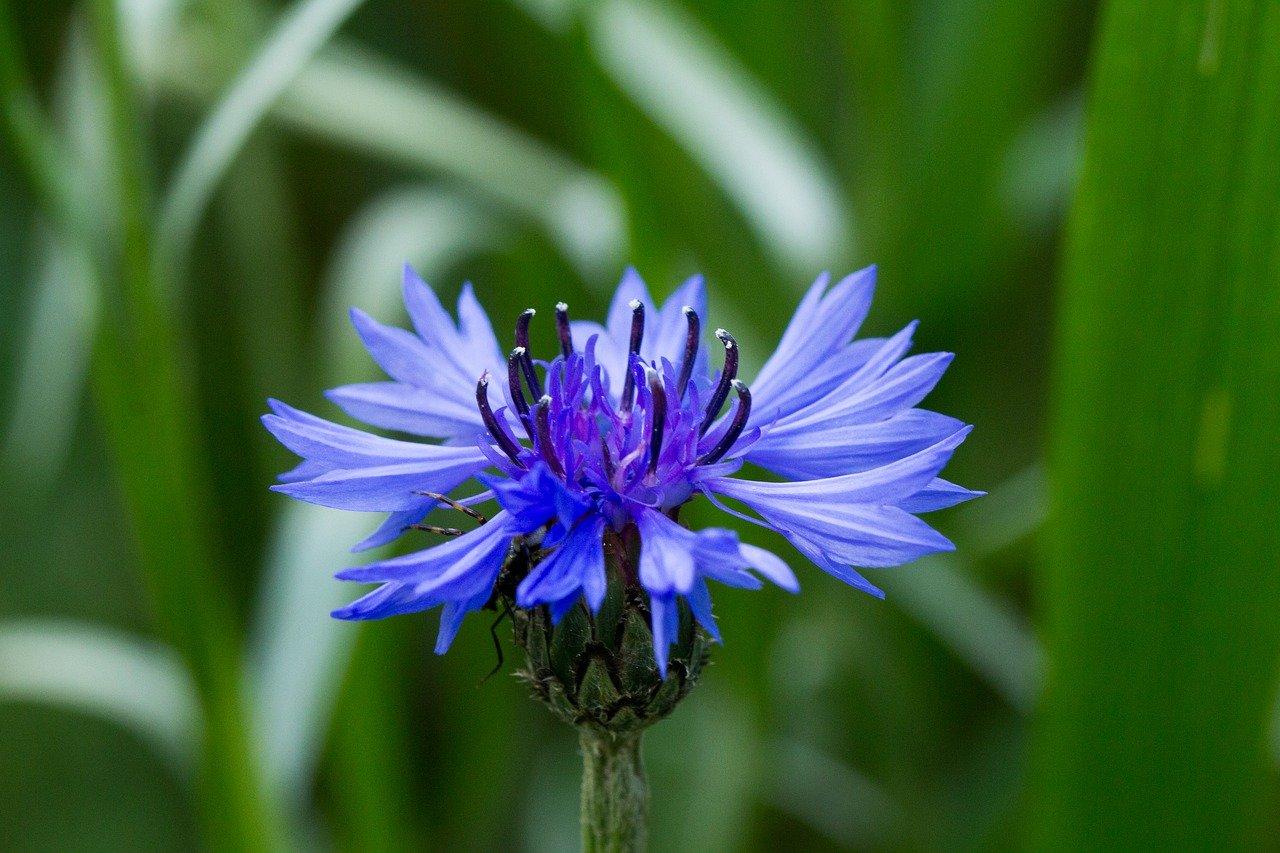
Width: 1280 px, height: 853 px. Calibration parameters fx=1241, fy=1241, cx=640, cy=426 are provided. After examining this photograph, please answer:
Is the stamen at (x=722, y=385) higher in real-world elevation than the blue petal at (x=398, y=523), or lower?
higher

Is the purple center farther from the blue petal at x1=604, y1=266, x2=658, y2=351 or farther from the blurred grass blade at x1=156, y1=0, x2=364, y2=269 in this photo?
the blurred grass blade at x1=156, y1=0, x2=364, y2=269

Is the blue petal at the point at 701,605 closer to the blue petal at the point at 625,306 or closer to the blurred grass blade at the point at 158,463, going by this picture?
the blue petal at the point at 625,306

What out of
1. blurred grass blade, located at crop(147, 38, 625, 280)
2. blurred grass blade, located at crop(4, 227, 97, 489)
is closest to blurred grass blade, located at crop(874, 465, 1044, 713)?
blurred grass blade, located at crop(147, 38, 625, 280)

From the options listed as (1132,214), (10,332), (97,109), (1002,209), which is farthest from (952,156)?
(10,332)

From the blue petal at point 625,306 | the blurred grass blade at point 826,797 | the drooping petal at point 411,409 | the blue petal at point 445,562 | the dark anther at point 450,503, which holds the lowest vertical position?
the blurred grass blade at point 826,797

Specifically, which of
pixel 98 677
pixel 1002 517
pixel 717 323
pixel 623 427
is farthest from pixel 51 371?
pixel 1002 517

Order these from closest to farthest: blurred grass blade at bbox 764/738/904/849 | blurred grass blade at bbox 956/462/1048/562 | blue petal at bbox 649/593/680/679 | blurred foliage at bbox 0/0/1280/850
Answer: blue petal at bbox 649/593/680/679 → blurred foliage at bbox 0/0/1280/850 → blurred grass blade at bbox 956/462/1048/562 → blurred grass blade at bbox 764/738/904/849

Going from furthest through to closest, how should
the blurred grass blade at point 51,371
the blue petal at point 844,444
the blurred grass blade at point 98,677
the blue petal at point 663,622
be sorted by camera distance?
the blurred grass blade at point 51,371 < the blurred grass blade at point 98,677 < the blue petal at point 844,444 < the blue petal at point 663,622

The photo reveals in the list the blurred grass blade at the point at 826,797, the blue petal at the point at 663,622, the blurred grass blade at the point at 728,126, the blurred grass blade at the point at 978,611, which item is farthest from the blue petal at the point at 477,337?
the blurred grass blade at the point at 826,797
